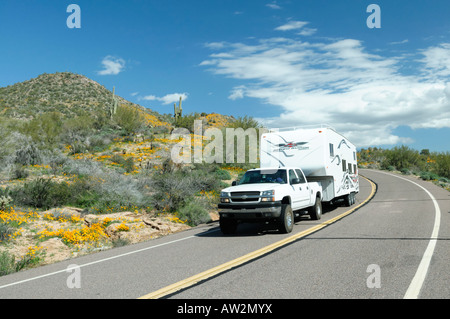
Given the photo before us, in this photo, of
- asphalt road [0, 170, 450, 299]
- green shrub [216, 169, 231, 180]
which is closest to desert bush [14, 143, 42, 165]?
green shrub [216, 169, 231, 180]

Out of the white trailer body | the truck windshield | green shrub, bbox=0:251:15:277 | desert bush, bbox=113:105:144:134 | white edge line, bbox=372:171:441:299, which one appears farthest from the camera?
desert bush, bbox=113:105:144:134

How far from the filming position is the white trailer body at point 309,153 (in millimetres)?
15016

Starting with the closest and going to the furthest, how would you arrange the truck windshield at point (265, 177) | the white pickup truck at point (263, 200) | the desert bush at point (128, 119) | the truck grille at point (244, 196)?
1. the white pickup truck at point (263, 200)
2. the truck grille at point (244, 196)
3. the truck windshield at point (265, 177)
4. the desert bush at point (128, 119)

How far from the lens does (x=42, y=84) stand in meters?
74.9

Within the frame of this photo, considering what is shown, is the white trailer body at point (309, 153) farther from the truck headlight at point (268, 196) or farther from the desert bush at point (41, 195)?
the desert bush at point (41, 195)

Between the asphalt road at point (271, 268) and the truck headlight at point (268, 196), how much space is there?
104cm

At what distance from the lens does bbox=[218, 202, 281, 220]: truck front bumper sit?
10.7m

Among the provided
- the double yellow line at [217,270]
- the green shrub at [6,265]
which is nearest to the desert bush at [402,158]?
the double yellow line at [217,270]

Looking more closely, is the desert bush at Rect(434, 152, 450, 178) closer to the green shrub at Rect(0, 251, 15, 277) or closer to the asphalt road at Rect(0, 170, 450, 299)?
the asphalt road at Rect(0, 170, 450, 299)

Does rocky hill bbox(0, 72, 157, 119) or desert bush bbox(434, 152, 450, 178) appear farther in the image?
rocky hill bbox(0, 72, 157, 119)

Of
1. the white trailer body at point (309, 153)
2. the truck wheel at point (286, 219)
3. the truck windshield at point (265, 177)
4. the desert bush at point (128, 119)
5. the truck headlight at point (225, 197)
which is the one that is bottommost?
Result: the truck wheel at point (286, 219)

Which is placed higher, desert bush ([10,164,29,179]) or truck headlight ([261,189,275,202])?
desert bush ([10,164,29,179])

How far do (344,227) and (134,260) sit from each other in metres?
6.61
